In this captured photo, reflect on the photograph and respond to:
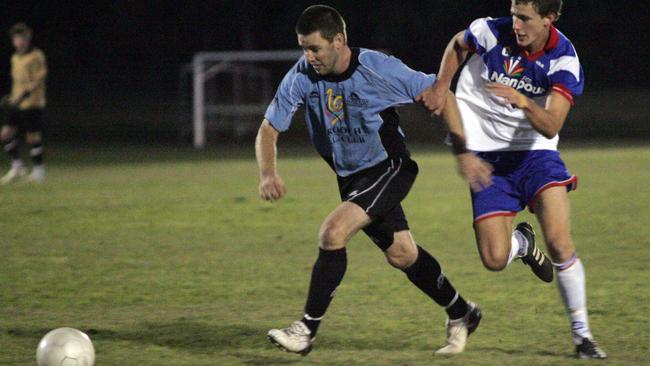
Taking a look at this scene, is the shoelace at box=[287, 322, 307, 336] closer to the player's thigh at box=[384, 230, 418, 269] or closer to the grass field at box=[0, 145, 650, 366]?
the grass field at box=[0, 145, 650, 366]

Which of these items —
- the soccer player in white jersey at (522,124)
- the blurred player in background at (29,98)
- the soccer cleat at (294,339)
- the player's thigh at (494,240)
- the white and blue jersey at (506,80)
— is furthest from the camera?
the blurred player in background at (29,98)

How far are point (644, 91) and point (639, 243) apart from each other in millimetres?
34518

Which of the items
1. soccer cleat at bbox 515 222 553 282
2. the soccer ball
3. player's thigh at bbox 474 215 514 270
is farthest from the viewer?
soccer cleat at bbox 515 222 553 282

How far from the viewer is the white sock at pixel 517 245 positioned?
654 centimetres

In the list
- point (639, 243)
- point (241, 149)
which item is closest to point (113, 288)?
point (639, 243)

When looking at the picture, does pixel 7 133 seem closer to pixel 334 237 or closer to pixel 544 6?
pixel 334 237

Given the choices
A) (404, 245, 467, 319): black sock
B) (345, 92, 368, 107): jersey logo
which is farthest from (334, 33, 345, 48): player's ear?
(404, 245, 467, 319): black sock

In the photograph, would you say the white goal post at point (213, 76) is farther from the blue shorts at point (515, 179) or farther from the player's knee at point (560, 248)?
the player's knee at point (560, 248)

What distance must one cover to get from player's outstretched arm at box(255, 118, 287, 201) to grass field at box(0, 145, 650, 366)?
872mm

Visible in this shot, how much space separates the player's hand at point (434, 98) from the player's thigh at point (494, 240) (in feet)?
2.54

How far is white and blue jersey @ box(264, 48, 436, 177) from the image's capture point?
5941mm

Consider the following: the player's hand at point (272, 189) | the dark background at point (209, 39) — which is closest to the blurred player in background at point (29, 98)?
the player's hand at point (272, 189)

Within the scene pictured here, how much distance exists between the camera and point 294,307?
24.5 feet

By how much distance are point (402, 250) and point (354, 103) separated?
84cm
